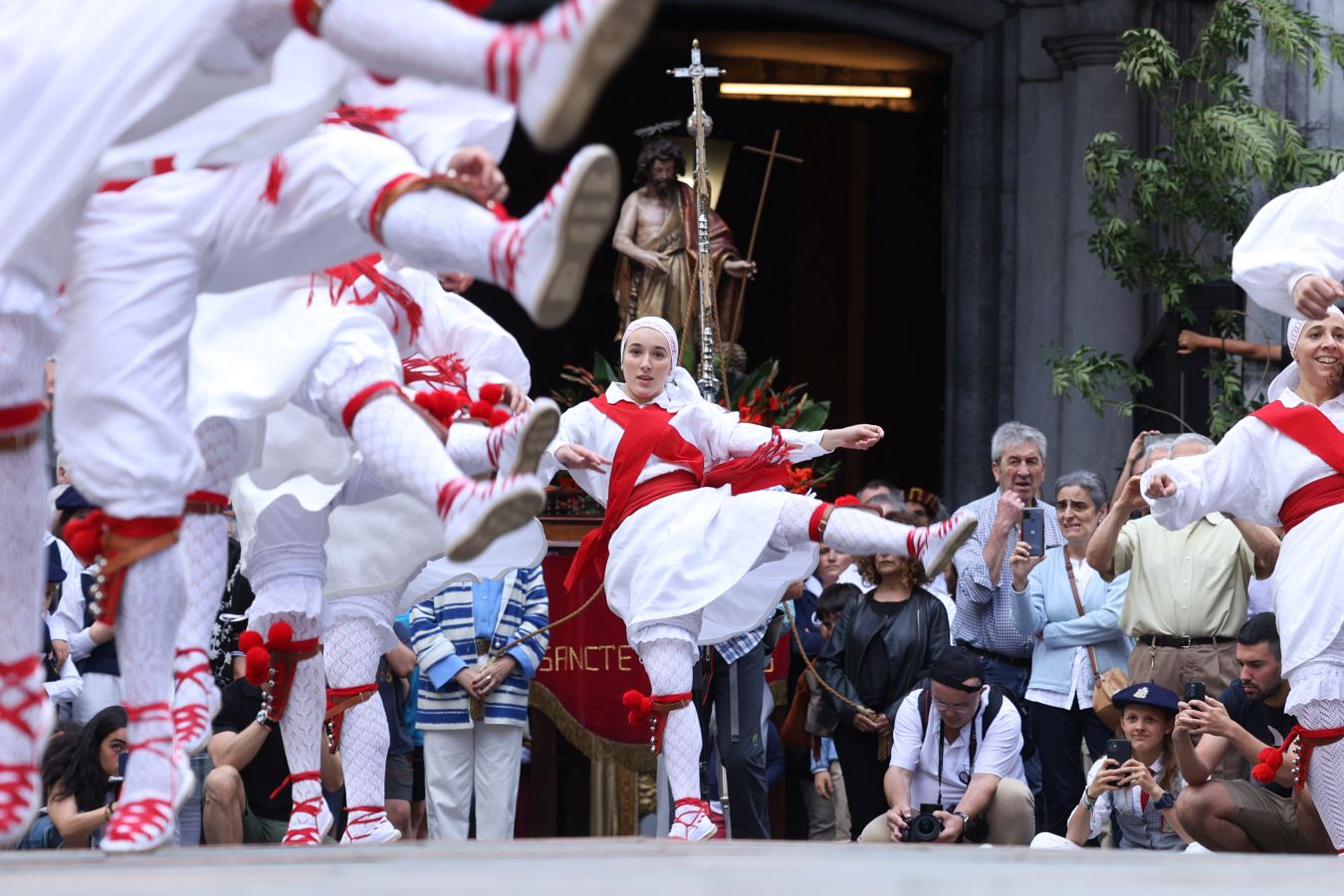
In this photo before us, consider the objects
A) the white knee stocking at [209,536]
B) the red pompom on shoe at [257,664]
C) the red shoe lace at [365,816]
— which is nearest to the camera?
the white knee stocking at [209,536]

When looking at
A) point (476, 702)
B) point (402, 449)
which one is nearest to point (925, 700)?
point (476, 702)

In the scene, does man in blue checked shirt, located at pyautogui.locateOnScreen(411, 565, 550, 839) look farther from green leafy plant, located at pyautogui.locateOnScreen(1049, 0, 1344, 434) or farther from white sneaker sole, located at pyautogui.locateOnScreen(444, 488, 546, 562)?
white sneaker sole, located at pyautogui.locateOnScreen(444, 488, 546, 562)

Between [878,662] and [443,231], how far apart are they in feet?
12.9

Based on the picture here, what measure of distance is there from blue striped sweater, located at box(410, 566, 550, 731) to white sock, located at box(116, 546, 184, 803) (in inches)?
134

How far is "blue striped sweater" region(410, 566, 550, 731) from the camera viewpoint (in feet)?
28.0

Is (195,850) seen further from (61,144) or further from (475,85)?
(475,85)

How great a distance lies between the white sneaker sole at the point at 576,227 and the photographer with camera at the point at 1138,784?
10.4ft

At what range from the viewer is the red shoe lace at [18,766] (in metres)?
4.88

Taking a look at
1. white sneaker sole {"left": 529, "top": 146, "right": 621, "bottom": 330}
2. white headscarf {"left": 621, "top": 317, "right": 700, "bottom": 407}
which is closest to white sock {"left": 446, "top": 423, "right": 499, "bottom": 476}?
white sneaker sole {"left": 529, "top": 146, "right": 621, "bottom": 330}

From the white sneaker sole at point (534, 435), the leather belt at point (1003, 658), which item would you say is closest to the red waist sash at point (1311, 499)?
the leather belt at point (1003, 658)

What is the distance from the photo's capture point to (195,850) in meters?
5.42

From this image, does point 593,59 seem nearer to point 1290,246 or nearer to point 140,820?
point 140,820

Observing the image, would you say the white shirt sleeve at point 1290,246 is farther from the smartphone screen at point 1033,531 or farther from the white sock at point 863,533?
the smartphone screen at point 1033,531

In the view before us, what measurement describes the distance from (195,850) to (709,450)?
2.88 m
